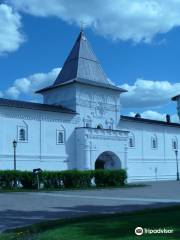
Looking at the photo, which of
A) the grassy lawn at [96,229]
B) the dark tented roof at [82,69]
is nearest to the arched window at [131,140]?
the dark tented roof at [82,69]

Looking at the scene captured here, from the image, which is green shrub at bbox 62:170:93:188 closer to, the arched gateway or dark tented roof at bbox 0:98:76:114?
dark tented roof at bbox 0:98:76:114

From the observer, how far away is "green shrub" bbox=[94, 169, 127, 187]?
34.2m

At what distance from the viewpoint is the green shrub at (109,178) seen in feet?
112

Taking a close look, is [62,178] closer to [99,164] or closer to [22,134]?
[22,134]

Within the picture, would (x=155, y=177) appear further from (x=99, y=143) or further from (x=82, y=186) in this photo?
(x=82, y=186)

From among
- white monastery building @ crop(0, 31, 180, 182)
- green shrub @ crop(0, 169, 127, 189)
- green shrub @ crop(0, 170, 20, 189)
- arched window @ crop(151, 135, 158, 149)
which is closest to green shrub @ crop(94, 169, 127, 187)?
green shrub @ crop(0, 169, 127, 189)

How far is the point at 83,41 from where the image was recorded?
47.8m

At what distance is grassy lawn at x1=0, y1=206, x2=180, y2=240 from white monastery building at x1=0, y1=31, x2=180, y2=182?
2337cm

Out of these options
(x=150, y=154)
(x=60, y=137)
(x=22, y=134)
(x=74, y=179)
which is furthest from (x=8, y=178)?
(x=150, y=154)

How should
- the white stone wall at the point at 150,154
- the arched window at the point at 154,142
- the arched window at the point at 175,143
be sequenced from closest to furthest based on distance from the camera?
the white stone wall at the point at 150,154
the arched window at the point at 154,142
the arched window at the point at 175,143

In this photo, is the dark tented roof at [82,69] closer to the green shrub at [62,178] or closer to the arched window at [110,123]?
the arched window at [110,123]

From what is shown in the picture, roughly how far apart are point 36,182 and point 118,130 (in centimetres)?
1515

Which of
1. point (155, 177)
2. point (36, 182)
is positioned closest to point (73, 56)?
point (155, 177)

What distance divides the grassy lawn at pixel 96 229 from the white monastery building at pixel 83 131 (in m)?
23.4
